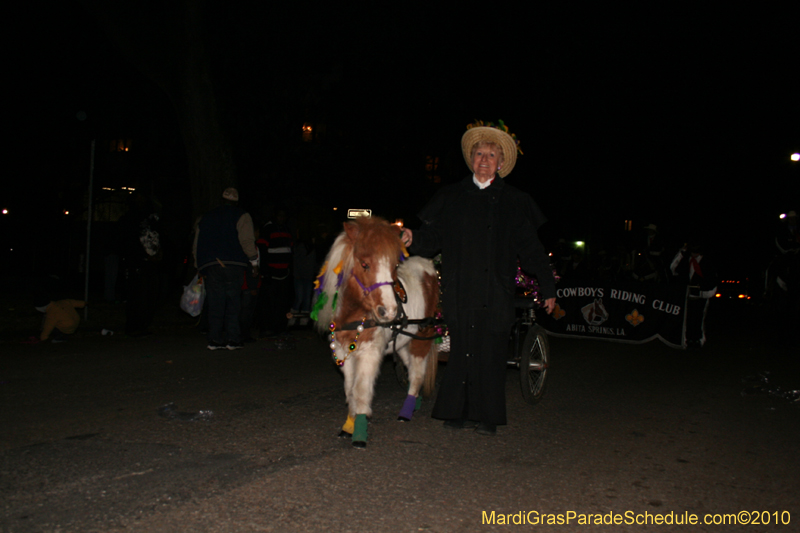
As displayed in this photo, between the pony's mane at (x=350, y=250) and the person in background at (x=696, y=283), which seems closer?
the pony's mane at (x=350, y=250)

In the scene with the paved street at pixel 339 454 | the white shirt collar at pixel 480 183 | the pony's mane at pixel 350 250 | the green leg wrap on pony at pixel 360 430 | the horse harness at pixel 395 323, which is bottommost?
the paved street at pixel 339 454

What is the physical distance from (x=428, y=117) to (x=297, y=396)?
97.3 ft

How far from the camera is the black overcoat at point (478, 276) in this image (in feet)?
17.3

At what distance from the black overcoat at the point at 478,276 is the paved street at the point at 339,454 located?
382mm

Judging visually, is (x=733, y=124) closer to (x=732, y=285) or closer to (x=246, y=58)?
(x=732, y=285)

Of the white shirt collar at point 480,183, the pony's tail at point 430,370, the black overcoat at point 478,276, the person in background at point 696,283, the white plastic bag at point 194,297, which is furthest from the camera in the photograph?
the person in background at point 696,283

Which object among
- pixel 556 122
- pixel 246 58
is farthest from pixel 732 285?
pixel 246 58

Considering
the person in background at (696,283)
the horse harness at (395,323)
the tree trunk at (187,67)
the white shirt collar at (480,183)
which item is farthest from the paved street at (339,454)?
the tree trunk at (187,67)

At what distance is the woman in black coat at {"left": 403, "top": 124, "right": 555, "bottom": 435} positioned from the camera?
208 inches

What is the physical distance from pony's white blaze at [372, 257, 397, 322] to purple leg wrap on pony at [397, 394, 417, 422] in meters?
1.32

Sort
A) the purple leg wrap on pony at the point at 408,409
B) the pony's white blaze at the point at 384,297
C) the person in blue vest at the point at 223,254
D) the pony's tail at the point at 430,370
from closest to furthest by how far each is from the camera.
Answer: the pony's white blaze at the point at 384,297
the purple leg wrap on pony at the point at 408,409
the pony's tail at the point at 430,370
the person in blue vest at the point at 223,254

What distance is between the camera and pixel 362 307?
16.1 ft

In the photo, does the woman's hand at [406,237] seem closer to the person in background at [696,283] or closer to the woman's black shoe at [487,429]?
the woman's black shoe at [487,429]

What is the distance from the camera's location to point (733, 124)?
3300 centimetres
